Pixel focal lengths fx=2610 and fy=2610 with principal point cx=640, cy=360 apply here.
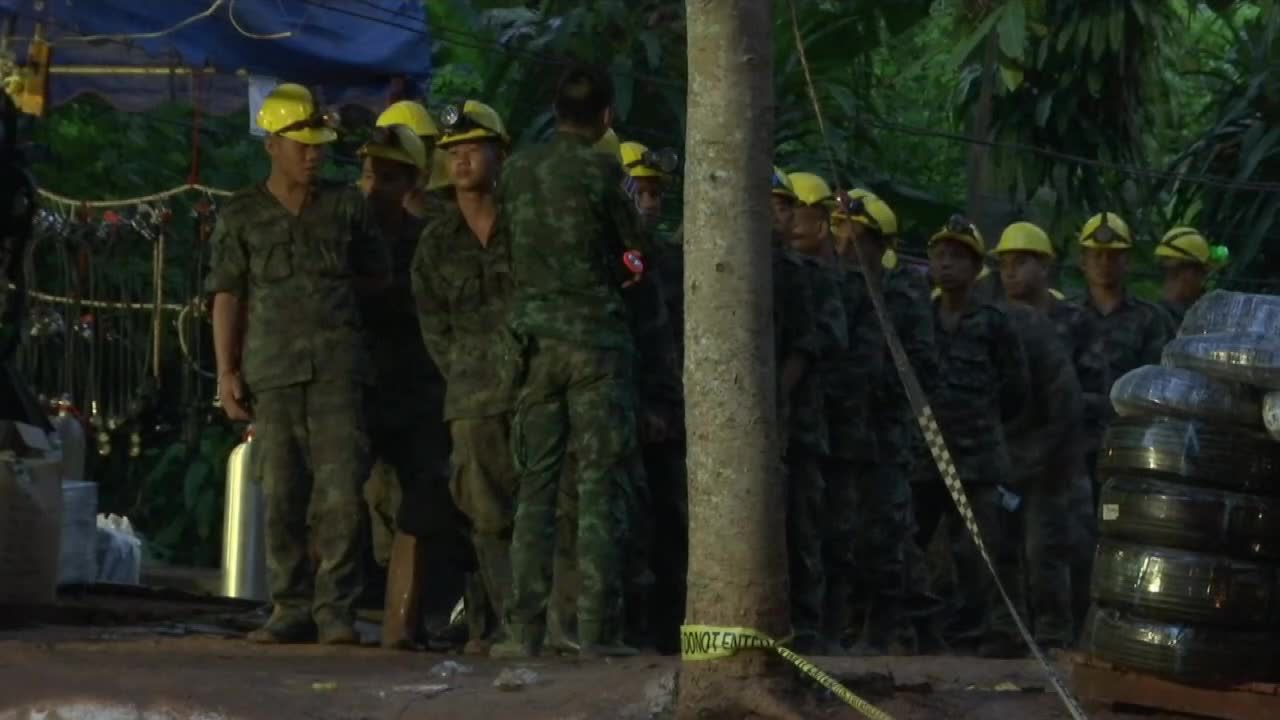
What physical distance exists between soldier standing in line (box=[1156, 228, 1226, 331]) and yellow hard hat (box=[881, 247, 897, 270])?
190cm

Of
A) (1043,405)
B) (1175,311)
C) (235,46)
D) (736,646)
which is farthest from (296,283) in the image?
(1175,311)

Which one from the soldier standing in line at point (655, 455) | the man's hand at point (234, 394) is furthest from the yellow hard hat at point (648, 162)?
the man's hand at point (234, 394)

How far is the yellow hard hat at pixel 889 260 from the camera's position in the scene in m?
13.3

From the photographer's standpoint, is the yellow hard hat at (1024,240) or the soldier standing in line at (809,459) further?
the yellow hard hat at (1024,240)

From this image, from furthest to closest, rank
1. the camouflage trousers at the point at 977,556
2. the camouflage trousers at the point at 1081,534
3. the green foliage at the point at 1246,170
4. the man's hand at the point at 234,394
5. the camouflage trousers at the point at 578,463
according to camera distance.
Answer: the green foliage at the point at 1246,170 → the camouflage trousers at the point at 1081,534 → the camouflage trousers at the point at 977,556 → the man's hand at the point at 234,394 → the camouflage trousers at the point at 578,463

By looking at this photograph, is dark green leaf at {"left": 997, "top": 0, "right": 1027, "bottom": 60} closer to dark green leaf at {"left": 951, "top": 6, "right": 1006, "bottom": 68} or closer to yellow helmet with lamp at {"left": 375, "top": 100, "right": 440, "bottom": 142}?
dark green leaf at {"left": 951, "top": 6, "right": 1006, "bottom": 68}

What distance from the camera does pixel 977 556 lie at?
13391 mm

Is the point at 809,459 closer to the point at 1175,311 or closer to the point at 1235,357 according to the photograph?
the point at 1235,357

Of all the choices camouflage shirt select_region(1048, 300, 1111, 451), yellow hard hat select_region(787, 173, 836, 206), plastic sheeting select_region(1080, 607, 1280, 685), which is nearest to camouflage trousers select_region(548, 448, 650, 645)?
yellow hard hat select_region(787, 173, 836, 206)

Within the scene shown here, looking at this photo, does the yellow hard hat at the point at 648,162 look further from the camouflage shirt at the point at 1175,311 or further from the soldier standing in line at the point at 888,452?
the camouflage shirt at the point at 1175,311

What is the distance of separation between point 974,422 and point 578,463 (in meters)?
3.68

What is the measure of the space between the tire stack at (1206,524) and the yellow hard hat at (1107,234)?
6.17 m

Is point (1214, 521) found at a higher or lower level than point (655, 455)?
lower

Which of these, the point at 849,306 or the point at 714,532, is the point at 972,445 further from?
the point at 714,532
